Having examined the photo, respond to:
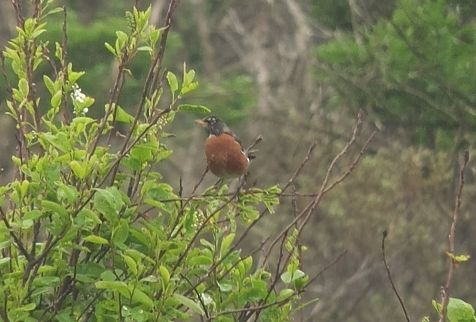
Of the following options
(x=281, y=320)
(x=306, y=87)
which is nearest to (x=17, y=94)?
(x=281, y=320)

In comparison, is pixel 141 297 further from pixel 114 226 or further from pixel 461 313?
pixel 461 313

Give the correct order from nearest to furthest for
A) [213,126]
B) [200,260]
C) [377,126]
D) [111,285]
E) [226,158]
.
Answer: [111,285] < [200,260] < [226,158] < [213,126] < [377,126]

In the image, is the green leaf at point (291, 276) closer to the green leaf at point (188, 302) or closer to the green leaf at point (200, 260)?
the green leaf at point (200, 260)

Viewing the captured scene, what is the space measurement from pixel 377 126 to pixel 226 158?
6.69 meters

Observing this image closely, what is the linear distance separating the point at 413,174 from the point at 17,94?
886cm

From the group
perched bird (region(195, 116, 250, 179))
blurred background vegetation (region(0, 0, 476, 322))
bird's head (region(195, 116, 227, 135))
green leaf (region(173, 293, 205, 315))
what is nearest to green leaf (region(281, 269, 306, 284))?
green leaf (region(173, 293, 205, 315))

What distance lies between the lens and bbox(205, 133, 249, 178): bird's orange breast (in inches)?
166

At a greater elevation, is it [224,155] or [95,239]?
[95,239]

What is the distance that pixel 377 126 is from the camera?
10.8 meters

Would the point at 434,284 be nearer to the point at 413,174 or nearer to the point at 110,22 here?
the point at 413,174

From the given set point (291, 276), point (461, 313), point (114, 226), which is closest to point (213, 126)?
point (291, 276)

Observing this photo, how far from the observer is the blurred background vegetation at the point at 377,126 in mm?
10078

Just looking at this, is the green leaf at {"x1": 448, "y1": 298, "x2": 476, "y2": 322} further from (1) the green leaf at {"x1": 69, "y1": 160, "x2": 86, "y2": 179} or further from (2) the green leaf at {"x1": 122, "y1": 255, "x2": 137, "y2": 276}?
(1) the green leaf at {"x1": 69, "y1": 160, "x2": 86, "y2": 179}

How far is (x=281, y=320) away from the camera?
2979 millimetres
